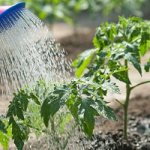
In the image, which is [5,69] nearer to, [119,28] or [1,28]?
[1,28]

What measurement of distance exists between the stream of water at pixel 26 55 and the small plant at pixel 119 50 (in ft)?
0.89

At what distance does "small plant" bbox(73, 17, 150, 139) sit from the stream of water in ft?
0.89

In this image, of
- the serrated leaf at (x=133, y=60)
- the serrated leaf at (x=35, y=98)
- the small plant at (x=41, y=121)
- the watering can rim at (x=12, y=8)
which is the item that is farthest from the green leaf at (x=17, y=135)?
the serrated leaf at (x=133, y=60)

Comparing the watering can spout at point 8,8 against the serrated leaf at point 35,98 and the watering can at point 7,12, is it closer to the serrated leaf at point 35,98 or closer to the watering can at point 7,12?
the watering can at point 7,12

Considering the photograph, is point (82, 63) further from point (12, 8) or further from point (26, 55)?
point (12, 8)

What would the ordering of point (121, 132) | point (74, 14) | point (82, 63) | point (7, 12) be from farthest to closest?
point (74, 14)
point (121, 132)
point (82, 63)
point (7, 12)

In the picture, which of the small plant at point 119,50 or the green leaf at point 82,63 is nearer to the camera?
the small plant at point 119,50

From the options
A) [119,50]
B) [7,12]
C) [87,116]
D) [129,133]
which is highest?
[7,12]

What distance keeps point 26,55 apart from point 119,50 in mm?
643

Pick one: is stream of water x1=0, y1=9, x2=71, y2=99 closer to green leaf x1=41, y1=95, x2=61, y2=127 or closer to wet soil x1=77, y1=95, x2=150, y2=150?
green leaf x1=41, y1=95, x2=61, y2=127

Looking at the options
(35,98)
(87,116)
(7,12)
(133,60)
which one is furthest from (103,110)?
(7,12)

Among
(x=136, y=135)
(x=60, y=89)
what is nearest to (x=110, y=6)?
(x=136, y=135)

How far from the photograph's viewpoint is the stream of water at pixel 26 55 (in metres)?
3.79

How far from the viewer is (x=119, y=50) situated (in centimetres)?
407
